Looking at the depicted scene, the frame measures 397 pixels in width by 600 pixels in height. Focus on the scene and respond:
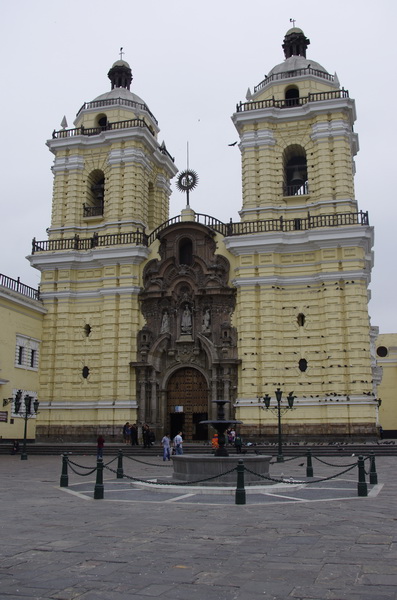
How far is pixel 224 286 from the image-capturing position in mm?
33969

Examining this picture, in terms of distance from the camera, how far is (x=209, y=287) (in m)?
34.1

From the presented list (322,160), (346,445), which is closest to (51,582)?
(346,445)

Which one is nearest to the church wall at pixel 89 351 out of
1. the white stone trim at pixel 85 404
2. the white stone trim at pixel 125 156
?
the white stone trim at pixel 85 404

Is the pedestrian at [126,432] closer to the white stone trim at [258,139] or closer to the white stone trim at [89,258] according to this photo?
the white stone trim at [89,258]

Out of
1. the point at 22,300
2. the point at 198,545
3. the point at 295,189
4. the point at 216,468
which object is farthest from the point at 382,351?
the point at 198,545

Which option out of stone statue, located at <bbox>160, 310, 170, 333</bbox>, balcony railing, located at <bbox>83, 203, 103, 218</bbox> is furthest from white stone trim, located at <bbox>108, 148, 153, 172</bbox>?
stone statue, located at <bbox>160, 310, 170, 333</bbox>

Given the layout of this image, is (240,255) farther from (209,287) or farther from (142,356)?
(142,356)

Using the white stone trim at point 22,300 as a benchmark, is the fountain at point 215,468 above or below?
below

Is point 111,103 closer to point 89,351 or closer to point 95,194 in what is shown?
point 95,194

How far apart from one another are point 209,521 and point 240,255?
932 inches

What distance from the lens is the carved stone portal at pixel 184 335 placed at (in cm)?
3371

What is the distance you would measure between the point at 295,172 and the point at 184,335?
1162 cm

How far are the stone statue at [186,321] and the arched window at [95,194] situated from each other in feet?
29.0

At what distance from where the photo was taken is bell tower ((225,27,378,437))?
101 feet
